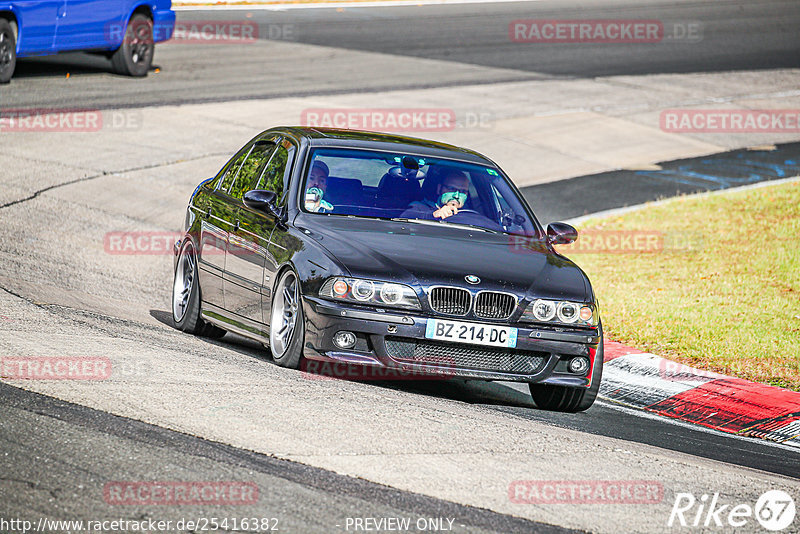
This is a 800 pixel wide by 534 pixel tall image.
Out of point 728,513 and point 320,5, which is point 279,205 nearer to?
point 728,513

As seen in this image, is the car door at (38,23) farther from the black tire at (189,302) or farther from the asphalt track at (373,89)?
the black tire at (189,302)

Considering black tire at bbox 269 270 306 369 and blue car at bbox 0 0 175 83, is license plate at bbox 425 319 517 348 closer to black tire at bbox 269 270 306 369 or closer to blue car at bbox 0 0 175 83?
black tire at bbox 269 270 306 369

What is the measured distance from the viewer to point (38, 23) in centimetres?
1941

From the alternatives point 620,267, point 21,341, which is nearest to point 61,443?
point 21,341

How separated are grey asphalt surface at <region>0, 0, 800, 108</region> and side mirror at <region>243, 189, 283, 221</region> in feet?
37.8

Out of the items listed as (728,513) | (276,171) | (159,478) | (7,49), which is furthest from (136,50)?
(728,513)

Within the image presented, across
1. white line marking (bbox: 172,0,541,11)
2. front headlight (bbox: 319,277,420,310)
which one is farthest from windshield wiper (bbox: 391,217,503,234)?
white line marking (bbox: 172,0,541,11)

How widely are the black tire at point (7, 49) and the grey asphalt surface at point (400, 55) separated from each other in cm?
28

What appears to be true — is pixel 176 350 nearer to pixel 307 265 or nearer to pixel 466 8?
pixel 307 265

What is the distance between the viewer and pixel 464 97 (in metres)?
23.5

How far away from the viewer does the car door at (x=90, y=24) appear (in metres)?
20.0

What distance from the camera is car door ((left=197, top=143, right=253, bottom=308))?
9.09 m

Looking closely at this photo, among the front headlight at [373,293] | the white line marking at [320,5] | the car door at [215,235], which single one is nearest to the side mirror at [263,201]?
the car door at [215,235]

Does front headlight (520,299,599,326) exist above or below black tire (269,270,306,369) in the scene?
above
